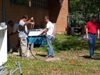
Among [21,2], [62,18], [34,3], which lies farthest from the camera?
[62,18]

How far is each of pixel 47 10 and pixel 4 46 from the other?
14470mm

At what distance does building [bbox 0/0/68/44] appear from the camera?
10.2 meters

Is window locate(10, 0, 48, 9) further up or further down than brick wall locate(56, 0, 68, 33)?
further up

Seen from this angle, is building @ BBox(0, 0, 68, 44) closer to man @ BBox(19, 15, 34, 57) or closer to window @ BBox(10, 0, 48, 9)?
window @ BBox(10, 0, 48, 9)

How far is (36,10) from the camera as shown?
52.5 ft

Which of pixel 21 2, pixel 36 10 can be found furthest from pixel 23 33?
pixel 36 10

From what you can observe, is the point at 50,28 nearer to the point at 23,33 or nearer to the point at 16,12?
the point at 23,33

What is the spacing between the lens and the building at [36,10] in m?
10.2

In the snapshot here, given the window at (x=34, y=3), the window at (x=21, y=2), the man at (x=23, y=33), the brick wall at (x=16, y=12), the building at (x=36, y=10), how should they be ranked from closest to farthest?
the man at (x=23, y=33)
the building at (x=36, y=10)
the brick wall at (x=16, y=12)
the window at (x=21, y=2)
the window at (x=34, y=3)

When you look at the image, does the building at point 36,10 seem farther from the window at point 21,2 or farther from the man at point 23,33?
the man at point 23,33

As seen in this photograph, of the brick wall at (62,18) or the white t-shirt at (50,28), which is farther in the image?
the brick wall at (62,18)

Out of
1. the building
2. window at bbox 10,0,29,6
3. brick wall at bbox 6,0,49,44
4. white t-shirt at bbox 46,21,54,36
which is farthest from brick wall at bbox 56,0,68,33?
white t-shirt at bbox 46,21,54,36

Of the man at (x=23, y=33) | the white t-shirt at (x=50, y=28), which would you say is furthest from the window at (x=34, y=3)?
the white t-shirt at (x=50, y=28)

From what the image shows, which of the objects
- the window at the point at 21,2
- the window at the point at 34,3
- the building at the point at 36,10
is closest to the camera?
the building at the point at 36,10
